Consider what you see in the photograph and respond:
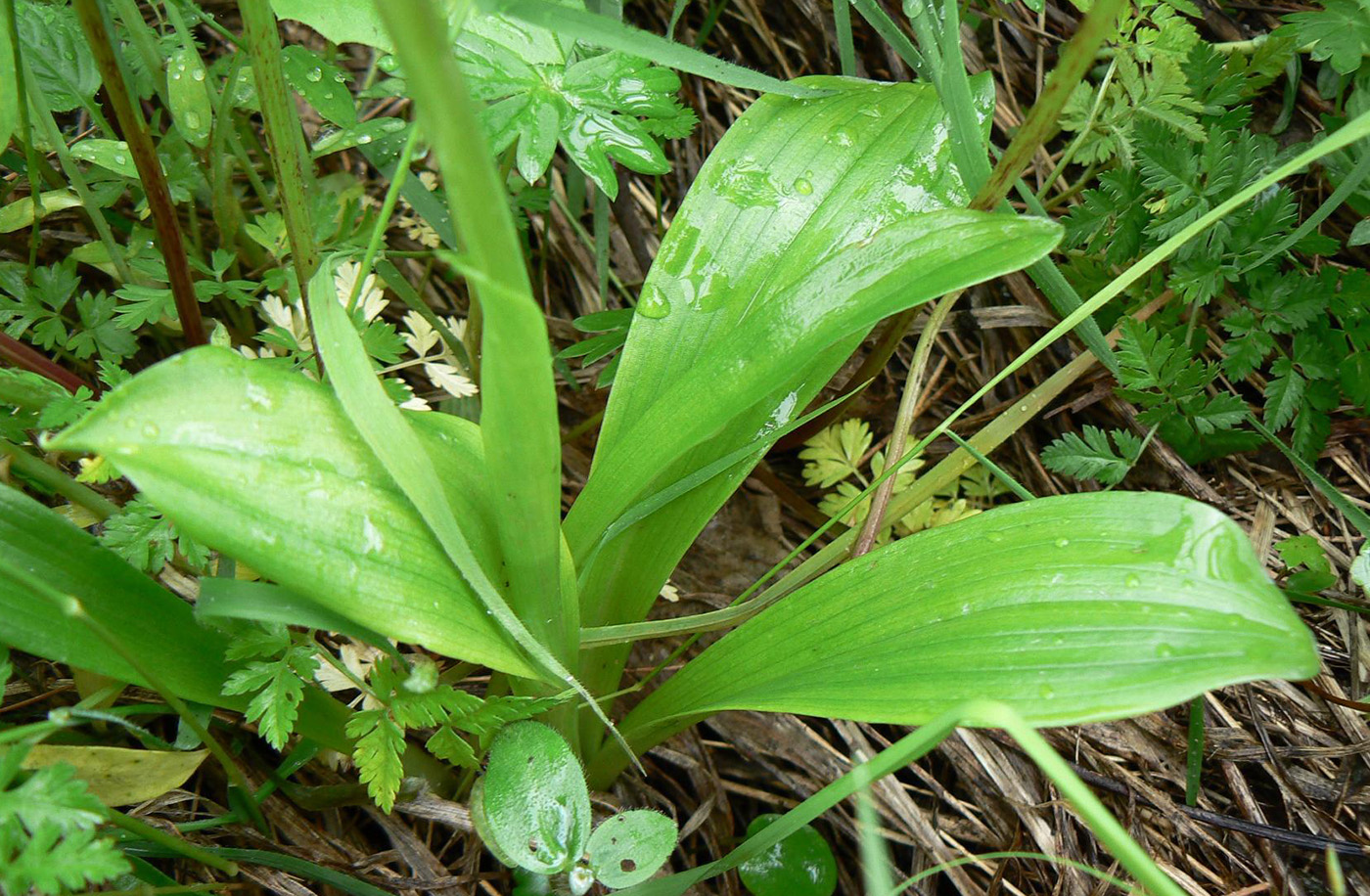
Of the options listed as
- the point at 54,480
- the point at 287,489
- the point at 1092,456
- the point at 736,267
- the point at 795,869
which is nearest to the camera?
the point at 287,489

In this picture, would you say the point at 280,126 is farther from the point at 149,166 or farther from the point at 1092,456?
the point at 1092,456

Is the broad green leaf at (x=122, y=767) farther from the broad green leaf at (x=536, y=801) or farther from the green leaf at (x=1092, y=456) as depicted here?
the green leaf at (x=1092, y=456)

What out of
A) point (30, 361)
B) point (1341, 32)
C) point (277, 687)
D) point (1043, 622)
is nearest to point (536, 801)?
point (277, 687)

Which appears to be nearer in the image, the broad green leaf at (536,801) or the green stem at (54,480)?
the broad green leaf at (536,801)

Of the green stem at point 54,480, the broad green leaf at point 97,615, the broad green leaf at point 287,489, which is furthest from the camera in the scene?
the green stem at point 54,480

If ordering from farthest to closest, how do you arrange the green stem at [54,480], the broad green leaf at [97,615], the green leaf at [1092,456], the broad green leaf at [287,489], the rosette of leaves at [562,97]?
1. the green leaf at [1092,456]
2. the rosette of leaves at [562,97]
3. the green stem at [54,480]
4. the broad green leaf at [97,615]
5. the broad green leaf at [287,489]

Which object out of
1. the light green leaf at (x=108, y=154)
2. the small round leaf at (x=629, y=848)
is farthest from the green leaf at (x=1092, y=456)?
the light green leaf at (x=108, y=154)

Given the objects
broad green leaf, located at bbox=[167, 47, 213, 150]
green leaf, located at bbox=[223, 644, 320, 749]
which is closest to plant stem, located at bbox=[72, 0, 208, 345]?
broad green leaf, located at bbox=[167, 47, 213, 150]
